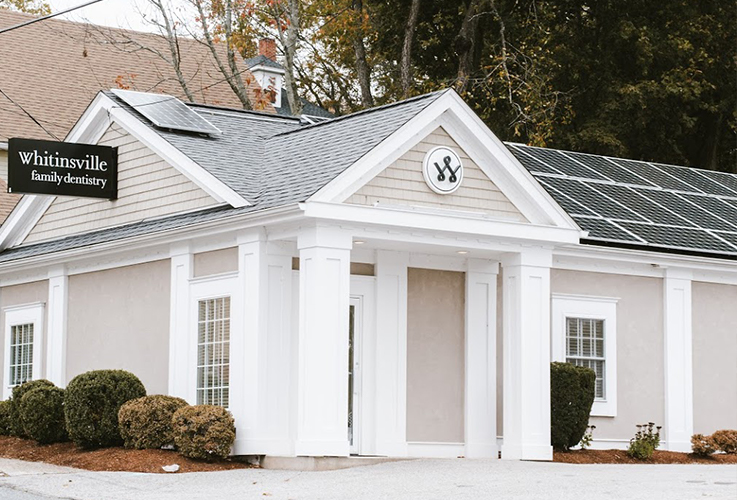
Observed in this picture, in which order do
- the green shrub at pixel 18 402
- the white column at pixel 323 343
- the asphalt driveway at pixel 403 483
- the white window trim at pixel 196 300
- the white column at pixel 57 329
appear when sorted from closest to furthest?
the asphalt driveway at pixel 403 483, the white column at pixel 323 343, the white window trim at pixel 196 300, the green shrub at pixel 18 402, the white column at pixel 57 329

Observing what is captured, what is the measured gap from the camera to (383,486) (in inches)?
556

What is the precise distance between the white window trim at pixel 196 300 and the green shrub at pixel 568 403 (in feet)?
16.1

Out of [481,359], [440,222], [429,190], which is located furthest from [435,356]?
[429,190]

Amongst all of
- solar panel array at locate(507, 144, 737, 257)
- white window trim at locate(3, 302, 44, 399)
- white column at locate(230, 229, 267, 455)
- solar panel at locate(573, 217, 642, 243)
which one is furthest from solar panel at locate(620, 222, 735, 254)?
white window trim at locate(3, 302, 44, 399)

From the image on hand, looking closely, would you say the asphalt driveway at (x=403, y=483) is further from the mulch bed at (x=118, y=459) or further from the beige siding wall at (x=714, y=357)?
the beige siding wall at (x=714, y=357)

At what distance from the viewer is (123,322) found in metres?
20.1

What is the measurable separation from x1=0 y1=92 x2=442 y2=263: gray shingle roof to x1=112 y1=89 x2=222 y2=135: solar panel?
12 cm

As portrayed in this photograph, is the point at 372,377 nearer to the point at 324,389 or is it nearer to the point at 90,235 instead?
the point at 324,389

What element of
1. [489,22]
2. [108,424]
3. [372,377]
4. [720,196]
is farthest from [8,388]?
[489,22]

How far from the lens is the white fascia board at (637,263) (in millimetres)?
19875

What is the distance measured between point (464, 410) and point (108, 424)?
519 cm

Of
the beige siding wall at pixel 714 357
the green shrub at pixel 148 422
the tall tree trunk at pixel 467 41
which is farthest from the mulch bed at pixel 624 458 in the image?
the tall tree trunk at pixel 467 41

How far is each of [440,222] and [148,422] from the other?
15.8 ft

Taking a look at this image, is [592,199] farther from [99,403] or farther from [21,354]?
[21,354]
